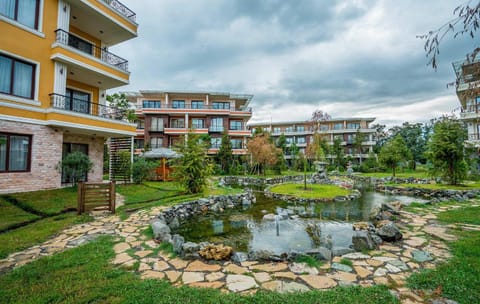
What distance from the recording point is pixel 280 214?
725cm

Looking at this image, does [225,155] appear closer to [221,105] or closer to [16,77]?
[221,105]

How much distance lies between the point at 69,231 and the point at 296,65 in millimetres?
15284

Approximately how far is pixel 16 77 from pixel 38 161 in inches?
133

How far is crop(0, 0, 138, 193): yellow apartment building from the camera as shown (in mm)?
7680

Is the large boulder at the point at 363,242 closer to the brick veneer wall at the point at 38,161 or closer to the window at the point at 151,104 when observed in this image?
the brick veneer wall at the point at 38,161

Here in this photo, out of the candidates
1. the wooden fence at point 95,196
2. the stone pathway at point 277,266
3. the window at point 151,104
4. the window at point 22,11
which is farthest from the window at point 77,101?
the window at point 151,104

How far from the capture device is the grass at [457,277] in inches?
88.9

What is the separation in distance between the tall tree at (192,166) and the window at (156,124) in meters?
18.0

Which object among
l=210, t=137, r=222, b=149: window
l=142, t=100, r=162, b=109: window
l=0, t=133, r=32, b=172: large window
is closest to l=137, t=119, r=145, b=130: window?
l=142, t=100, r=162, b=109: window


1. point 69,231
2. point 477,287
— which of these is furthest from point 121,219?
point 477,287

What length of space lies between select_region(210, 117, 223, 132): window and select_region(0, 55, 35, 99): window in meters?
19.3

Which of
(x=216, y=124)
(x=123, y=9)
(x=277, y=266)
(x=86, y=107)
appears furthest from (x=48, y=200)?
(x=216, y=124)

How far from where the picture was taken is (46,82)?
28.6 feet

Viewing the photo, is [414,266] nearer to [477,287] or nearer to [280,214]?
Result: [477,287]
